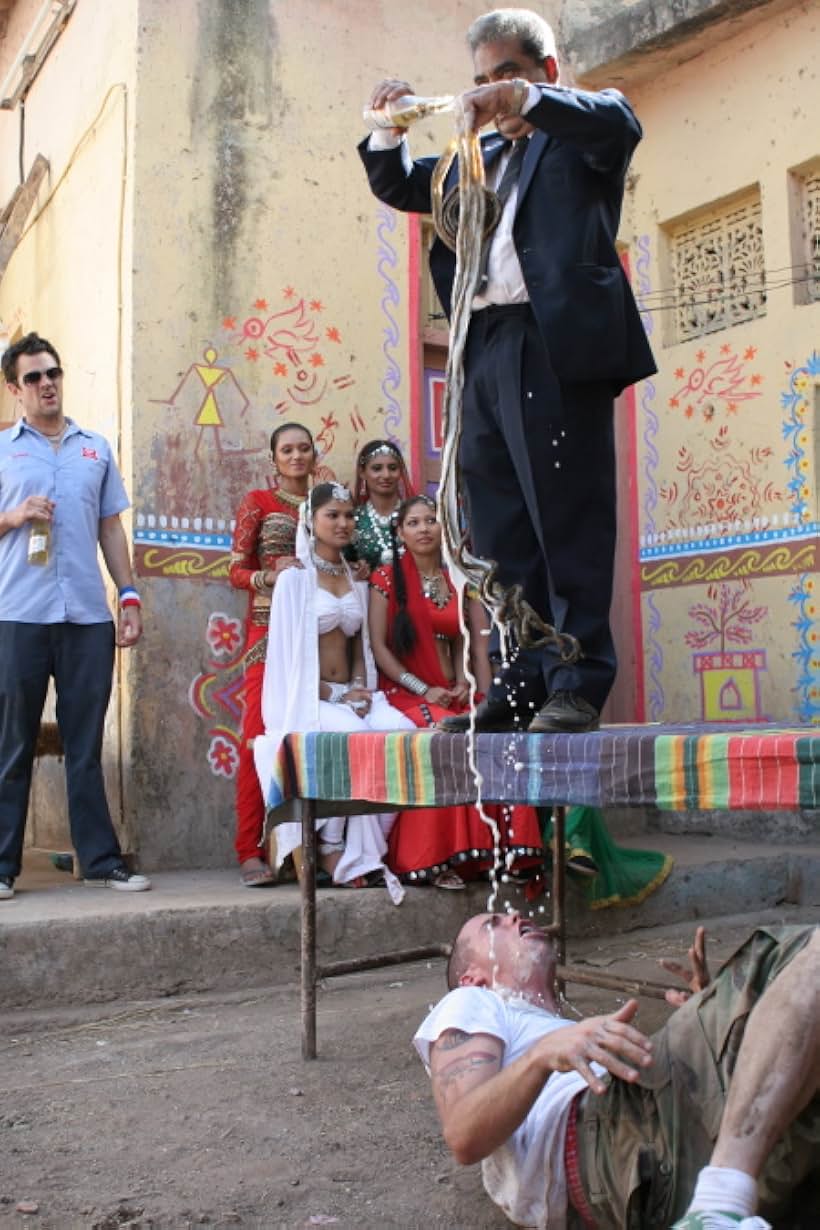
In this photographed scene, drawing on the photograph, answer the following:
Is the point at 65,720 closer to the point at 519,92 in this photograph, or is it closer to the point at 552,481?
the point at 552,481

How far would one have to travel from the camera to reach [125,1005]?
159 inches

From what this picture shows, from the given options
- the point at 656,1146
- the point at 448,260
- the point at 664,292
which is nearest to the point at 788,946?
Answer: the point at 656,1146

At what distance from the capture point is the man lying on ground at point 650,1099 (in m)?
1.77

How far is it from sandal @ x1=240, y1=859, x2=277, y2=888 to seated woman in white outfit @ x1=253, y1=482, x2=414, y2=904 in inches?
3.2

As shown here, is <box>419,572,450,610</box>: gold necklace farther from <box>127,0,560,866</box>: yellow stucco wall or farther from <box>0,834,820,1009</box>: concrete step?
<box>0,834,820,1009</box>: concrete step

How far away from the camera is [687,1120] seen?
76.5 inches

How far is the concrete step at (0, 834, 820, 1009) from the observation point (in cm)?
396

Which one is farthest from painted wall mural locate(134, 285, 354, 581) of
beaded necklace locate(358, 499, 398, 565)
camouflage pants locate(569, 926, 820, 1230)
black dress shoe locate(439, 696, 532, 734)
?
camouflage pants locate(569, 926, 820, 1230)

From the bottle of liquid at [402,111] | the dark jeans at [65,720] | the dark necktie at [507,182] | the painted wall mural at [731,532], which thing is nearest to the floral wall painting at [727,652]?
the painted wall mural at [731,532]

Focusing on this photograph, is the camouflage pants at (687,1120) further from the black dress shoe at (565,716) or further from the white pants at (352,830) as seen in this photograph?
the white pants at (352,830)

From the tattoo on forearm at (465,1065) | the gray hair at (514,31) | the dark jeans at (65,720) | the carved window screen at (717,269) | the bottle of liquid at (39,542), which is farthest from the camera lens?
the carved window screen at (717,269)

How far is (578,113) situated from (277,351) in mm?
3168

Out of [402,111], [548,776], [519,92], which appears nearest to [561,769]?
[548,776]

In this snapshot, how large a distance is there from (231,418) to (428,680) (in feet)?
4.79
